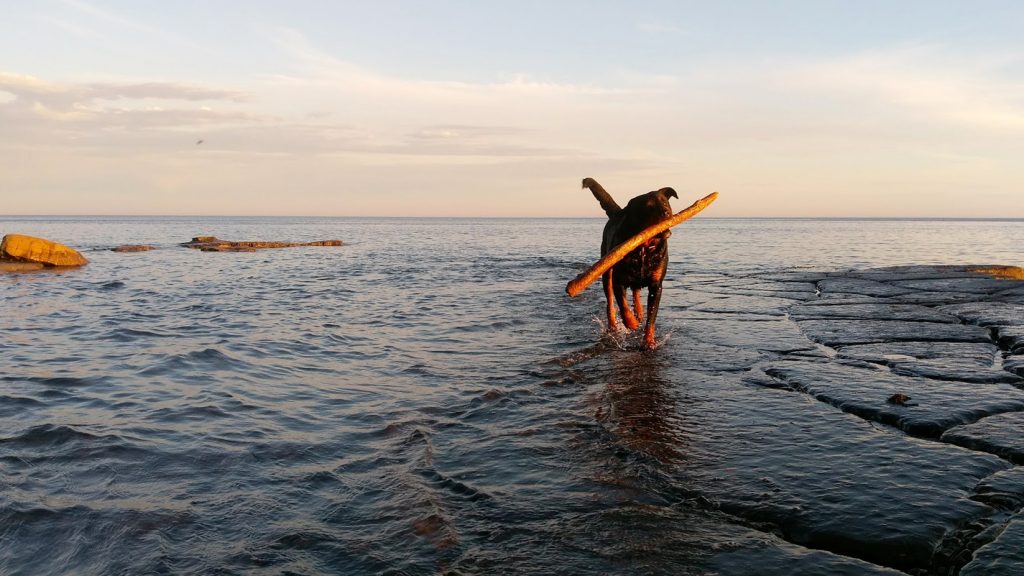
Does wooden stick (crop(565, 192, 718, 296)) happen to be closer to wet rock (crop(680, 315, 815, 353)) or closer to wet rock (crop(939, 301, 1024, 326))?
wet rock (crop(680, 315, 815, 353))

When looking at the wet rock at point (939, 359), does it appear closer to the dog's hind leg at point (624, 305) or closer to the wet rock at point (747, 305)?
the dog's hind leg at point (624, 305)

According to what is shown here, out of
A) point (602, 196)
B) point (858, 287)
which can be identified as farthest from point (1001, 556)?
point (858, 287)

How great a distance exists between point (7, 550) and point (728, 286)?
661 inches

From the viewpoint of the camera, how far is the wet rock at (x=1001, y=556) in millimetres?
2986

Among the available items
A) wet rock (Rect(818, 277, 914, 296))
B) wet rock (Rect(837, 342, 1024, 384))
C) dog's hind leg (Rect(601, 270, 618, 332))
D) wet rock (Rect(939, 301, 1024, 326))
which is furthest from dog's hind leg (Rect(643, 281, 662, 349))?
wet rock (Rect(818, 277, 914, 296))

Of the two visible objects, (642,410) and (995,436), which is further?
(642,410)

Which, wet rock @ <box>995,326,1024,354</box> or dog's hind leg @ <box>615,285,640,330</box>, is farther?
dog's hind leg @ <box>615,285,640,330</box>

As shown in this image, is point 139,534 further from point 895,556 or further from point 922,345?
point 922,345

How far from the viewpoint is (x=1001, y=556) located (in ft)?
10.2

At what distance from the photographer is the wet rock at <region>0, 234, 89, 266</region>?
23.5 meters

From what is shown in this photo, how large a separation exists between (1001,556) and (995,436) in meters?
2.12

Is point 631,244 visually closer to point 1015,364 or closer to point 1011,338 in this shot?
point 1015,364

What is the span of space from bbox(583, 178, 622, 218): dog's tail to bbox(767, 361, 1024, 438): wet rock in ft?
11.7

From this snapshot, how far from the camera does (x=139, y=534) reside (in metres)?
3.74
